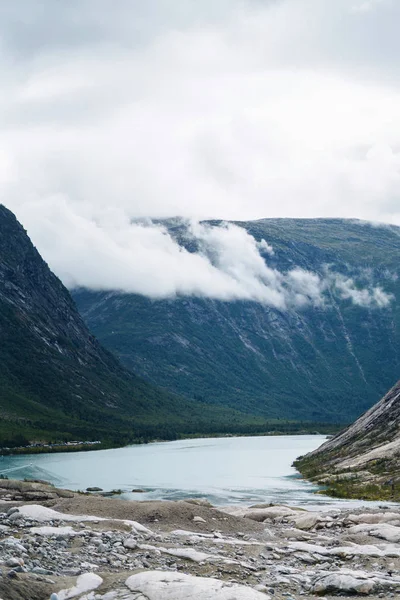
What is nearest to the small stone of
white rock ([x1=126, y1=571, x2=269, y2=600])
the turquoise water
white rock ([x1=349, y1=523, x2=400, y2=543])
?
white rock ([x1=349, y1=523, x2=400, y2=543])

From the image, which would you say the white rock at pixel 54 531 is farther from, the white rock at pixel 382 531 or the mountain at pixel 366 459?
the mountain at pixel 366 459

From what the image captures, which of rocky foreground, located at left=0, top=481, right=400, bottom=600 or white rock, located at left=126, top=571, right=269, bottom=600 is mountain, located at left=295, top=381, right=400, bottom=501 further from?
white rock, located at left=126, top=571, right=269, bottom=600

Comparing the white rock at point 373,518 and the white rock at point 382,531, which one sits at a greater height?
the white rock at point 382,531

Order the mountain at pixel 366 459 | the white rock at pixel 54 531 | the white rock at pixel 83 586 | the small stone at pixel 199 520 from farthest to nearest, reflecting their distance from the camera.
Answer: the mountain at pixel 366 459 → the small stone at pixel 199 520 → the white rock at pixel 54 531 → the white rock at pixel 83 586

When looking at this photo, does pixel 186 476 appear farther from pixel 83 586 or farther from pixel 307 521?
pixel 83 586

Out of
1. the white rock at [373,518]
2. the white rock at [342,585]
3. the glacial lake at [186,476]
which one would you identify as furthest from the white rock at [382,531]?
the glacial lake at [186,476]

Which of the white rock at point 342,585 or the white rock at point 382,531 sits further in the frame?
the white rock at point 382,531
